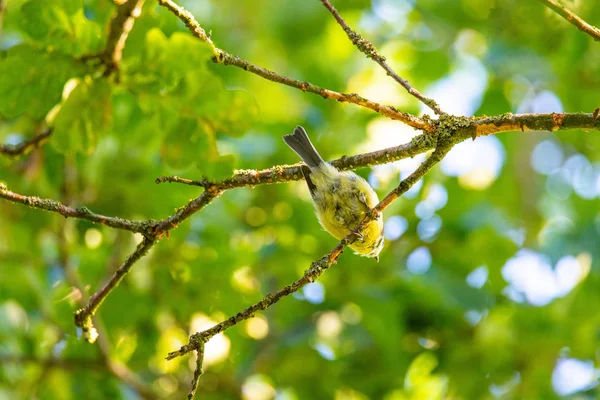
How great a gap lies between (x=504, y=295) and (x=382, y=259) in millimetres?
1038

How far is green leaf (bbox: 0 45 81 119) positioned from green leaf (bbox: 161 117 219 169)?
0.32 meters

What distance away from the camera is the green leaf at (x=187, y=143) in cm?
204

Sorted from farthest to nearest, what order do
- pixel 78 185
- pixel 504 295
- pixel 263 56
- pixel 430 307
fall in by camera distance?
pixel 263 56 < pixel 504 295 < pixel 430 307 < pixel 78 185

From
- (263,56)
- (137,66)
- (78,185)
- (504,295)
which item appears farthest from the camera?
(263,56)

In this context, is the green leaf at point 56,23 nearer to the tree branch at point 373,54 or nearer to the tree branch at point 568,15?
the tree branch at point 373,54

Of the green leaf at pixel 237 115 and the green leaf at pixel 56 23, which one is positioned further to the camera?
the green leaf at pixel 237 115

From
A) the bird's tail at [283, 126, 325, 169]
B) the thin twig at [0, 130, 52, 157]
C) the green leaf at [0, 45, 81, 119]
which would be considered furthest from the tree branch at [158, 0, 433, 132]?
the bird's tail at [283, 126, 325, 169]

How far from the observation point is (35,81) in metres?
2.01

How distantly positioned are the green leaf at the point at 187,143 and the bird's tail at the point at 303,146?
1.79 meters

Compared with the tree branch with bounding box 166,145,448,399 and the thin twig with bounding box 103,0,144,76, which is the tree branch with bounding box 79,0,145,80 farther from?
the tree branch with bounding box 166,145,448,399

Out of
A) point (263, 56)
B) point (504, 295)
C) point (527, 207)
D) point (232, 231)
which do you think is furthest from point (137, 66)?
point (527, 207)

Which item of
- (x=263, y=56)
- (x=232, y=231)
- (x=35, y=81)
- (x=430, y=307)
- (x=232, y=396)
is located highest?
(x=263, y=56)

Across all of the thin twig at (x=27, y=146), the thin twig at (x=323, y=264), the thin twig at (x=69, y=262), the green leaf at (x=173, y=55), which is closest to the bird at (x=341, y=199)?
the thin twig at (x=69, y=262)

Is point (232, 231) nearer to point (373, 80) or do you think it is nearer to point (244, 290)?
point (244, 290)
